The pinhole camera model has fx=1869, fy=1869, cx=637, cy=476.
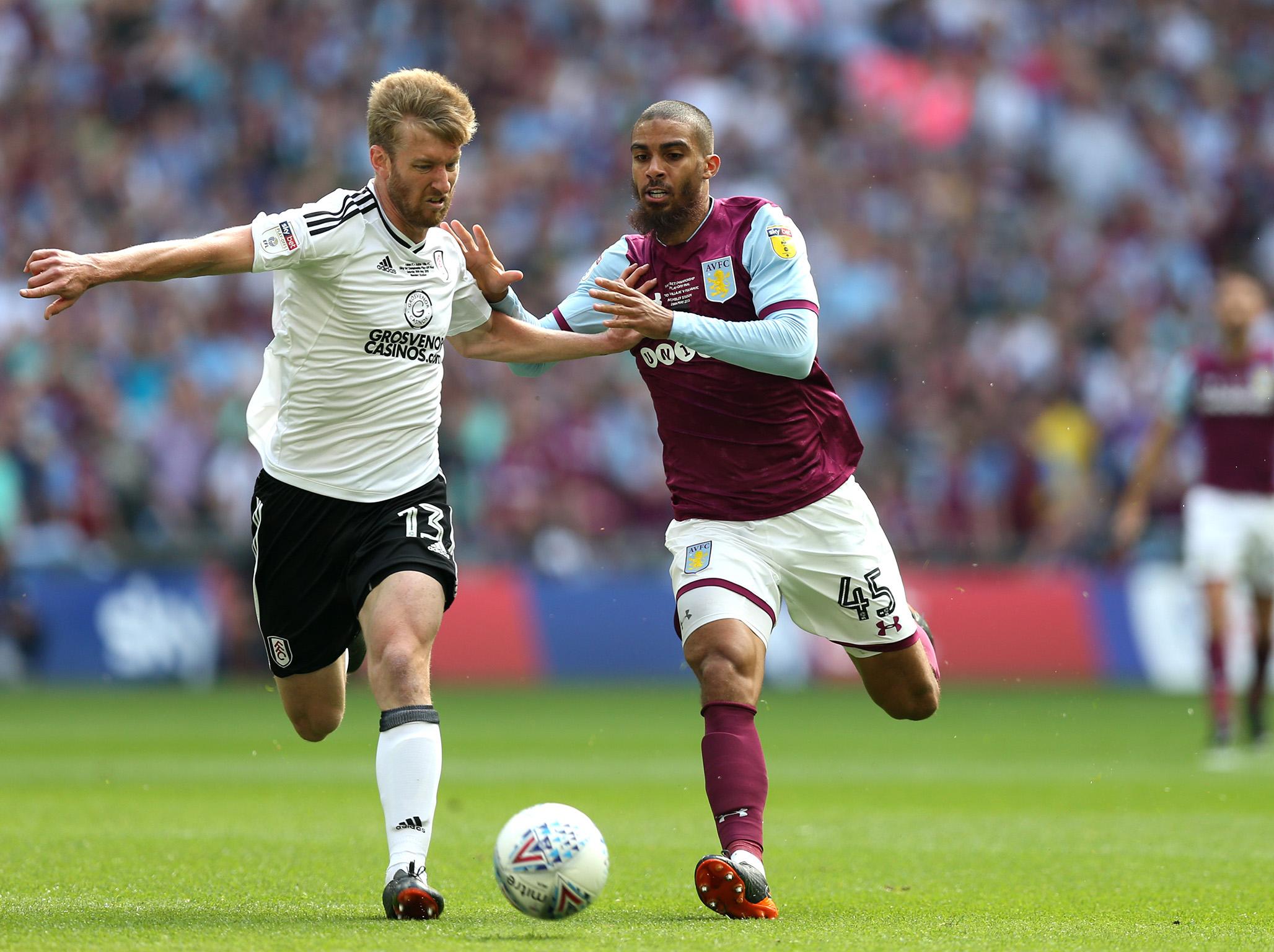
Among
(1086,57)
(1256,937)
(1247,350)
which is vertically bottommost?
(1256,937)

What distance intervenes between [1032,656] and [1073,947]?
1216cm

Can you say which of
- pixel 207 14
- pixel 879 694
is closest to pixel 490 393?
pixel 207 14

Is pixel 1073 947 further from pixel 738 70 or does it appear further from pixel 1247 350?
pixel 738 70

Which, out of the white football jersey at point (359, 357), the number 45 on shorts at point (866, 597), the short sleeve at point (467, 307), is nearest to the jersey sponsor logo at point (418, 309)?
the white football jersey at point (359, 357)

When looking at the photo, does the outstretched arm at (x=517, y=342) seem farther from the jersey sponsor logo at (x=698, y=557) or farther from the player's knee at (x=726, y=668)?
the player's knee at (x=726, y=668)

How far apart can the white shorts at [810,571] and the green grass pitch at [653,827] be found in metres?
0.55

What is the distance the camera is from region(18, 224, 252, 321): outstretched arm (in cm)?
569

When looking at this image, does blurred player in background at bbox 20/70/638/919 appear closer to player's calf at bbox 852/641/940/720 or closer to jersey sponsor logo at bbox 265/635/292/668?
jersey sponsor logo at bbox 265/635/292/668

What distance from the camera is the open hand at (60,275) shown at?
18.6ft

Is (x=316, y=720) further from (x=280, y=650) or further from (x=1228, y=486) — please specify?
(x=1228, y=486)

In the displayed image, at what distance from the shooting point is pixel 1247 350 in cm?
1234

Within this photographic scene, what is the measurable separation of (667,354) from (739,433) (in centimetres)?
39

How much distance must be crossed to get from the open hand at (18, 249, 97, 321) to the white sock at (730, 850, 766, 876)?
106 inches

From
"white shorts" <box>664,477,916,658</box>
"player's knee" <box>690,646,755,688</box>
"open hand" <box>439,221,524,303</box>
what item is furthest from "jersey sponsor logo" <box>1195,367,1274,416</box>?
"player's knee" <box>690,646,755,688</box>
